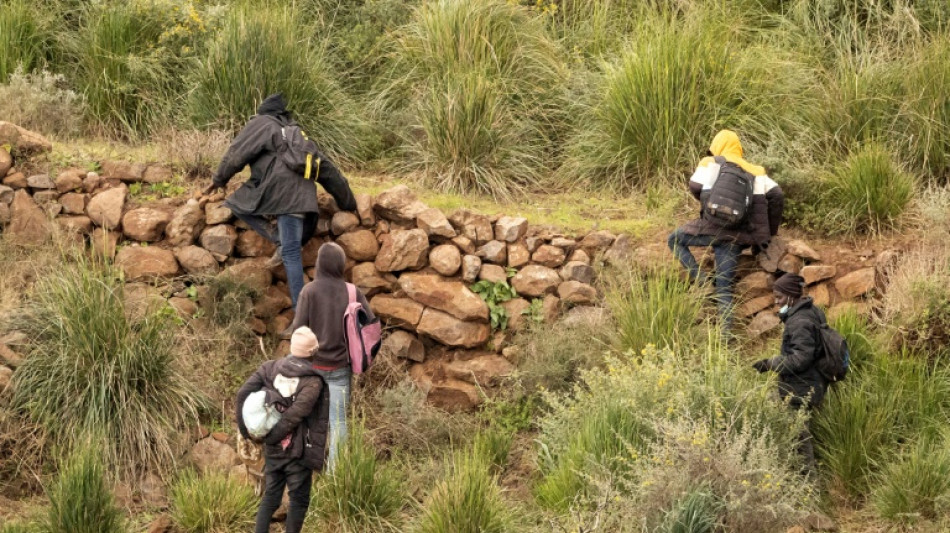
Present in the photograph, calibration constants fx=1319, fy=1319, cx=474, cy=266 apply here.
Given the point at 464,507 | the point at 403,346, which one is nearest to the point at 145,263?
the point at 403,346

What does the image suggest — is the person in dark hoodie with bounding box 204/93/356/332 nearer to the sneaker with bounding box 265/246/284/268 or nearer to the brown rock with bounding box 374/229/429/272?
the sneaker with bounding box 265/246/284/268

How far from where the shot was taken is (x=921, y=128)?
1228 centimetres

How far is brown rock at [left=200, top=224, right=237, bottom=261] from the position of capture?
11250mm

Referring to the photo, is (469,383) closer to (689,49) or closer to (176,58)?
(689,49)

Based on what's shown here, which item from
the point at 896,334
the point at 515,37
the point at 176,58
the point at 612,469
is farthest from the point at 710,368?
the point at 176,58

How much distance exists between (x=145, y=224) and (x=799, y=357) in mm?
5645

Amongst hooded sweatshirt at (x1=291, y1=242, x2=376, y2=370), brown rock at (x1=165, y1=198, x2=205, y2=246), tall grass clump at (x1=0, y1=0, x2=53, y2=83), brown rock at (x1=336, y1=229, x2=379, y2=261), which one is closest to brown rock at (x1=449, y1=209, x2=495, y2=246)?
brown rock at (x1=336, y1=229, x2=379, y2=261)

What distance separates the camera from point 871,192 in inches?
448

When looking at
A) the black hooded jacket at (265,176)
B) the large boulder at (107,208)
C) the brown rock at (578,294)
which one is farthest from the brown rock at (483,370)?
the large boulder at (107,208)

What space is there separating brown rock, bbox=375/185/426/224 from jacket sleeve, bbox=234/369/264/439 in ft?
10.7

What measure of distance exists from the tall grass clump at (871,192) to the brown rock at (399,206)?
12.0 ft

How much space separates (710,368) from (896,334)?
2103 millimetres

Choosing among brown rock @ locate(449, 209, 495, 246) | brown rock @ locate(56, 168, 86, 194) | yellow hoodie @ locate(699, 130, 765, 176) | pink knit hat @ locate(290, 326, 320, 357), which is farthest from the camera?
brown rock @ locate(56, 168, 86, 194)

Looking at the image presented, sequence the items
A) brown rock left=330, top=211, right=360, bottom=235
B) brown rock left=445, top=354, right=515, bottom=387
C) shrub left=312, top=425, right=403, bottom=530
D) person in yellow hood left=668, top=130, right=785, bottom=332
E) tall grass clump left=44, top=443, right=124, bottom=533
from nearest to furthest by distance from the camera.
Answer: tall grass clump left=44, top=443, right=124, bottom=533
shrub left=312, top=425, right=403, bottom=530
person in yellow hood left=668, top=130, right=785, bottom=332
brown rock left=445, top=354, right=515, bottom=387
brown rock left=330, top=211, right=360, bottom=235
